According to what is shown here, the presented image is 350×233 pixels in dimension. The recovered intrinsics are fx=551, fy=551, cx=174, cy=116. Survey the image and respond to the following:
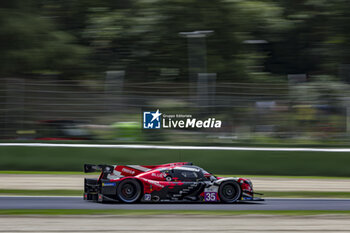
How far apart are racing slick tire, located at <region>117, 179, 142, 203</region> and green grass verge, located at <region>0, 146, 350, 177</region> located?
5039 millimetres

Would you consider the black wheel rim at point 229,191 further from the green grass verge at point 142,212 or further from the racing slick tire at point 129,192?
the racing slick tire at point 129,192

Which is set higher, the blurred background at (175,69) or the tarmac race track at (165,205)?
the blurred background at (175,69)

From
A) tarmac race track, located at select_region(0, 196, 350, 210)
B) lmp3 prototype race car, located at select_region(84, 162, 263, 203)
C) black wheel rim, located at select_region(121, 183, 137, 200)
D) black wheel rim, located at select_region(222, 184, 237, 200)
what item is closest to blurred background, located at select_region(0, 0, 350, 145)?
tarmac race track, located at select_region(0, 196, 350, 210)

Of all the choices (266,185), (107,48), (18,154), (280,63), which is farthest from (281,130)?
(280,63)

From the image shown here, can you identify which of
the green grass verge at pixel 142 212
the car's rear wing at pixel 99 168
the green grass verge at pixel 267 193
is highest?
the car's rear wing at pixel 99 168

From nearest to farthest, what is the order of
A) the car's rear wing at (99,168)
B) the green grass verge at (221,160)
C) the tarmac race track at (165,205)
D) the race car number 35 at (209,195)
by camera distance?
the tarmac race track at (165,205) → the car's rear wing at (99,168) → the race car number 35 at (209,195) → the green grass verge at (221,160)

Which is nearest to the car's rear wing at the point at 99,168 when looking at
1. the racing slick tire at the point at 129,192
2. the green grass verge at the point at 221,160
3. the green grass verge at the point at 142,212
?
the racing slick tire at the point at 129,192

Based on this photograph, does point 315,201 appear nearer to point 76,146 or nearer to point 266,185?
point 266,185

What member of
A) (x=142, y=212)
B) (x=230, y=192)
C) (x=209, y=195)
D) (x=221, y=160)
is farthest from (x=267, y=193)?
(x=142, y=212)

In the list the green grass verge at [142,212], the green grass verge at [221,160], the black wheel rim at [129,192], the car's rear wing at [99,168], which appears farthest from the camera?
the green grass verge at [221,160]

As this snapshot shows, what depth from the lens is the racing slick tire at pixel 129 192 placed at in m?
9.09

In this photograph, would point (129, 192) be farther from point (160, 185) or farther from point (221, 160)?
point (221, 160)

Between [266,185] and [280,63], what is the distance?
20536 mm

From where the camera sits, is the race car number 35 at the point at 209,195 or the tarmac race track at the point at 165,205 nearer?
the tarmac race track at the point at 165,205
